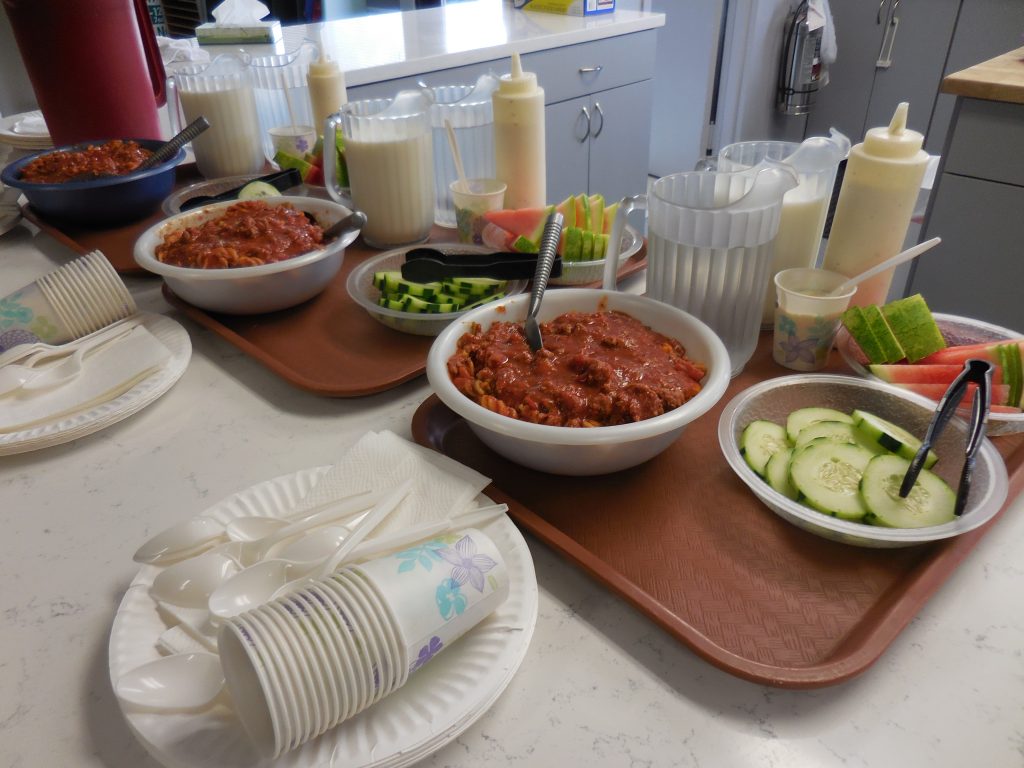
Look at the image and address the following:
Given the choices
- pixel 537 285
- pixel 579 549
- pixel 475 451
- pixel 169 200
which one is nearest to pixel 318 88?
pixel 169 200

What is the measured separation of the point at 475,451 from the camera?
84 cm

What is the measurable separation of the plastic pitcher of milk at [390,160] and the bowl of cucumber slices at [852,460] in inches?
30.4

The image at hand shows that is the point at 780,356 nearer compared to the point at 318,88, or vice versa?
the point at 780,356

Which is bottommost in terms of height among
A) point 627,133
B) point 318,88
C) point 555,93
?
point 627,133

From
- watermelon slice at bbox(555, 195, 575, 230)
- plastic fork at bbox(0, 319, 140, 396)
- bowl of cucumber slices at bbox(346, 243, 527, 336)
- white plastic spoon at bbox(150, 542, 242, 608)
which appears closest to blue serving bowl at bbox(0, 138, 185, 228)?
plastic fork at bbox(0, 319, 140, 396)

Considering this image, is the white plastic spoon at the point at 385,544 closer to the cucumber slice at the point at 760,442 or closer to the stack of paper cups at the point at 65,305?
the cucumber slice at the point at 760,442

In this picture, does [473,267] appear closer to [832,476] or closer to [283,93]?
[832,476]

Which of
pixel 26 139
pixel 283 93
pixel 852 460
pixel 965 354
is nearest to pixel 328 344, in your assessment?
pixel 852 460

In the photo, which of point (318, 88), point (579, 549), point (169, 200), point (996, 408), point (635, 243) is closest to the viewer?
point (579, 549)

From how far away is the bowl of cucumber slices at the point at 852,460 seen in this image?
66 cm

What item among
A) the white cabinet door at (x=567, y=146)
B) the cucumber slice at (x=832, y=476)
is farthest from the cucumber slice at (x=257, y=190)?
the white cabinet door at (x=567, y=146)

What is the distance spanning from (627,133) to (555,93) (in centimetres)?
58

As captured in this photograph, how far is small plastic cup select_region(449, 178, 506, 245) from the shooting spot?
122cm

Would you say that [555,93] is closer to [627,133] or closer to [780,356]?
[627,133]
